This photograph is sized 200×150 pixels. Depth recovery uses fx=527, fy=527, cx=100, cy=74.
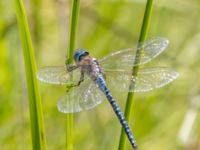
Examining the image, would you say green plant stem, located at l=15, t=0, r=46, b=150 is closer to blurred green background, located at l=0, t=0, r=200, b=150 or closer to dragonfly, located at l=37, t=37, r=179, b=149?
dragonfly, located at l=37, t=37, r=179, b=149

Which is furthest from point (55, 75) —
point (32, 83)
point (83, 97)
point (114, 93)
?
point (114, 93)

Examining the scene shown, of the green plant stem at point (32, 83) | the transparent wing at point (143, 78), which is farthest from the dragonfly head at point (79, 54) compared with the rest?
the green plant stem at point (32, 83)

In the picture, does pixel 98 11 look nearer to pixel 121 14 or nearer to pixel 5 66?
pixel 121 14

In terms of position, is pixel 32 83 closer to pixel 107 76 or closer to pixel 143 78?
pixel 143 78

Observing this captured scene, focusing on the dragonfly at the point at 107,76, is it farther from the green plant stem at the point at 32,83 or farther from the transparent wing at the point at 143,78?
the green plant stem at the point at 32,83

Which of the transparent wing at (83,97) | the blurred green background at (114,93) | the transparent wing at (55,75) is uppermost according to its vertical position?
the transparent wing at (55,75)
